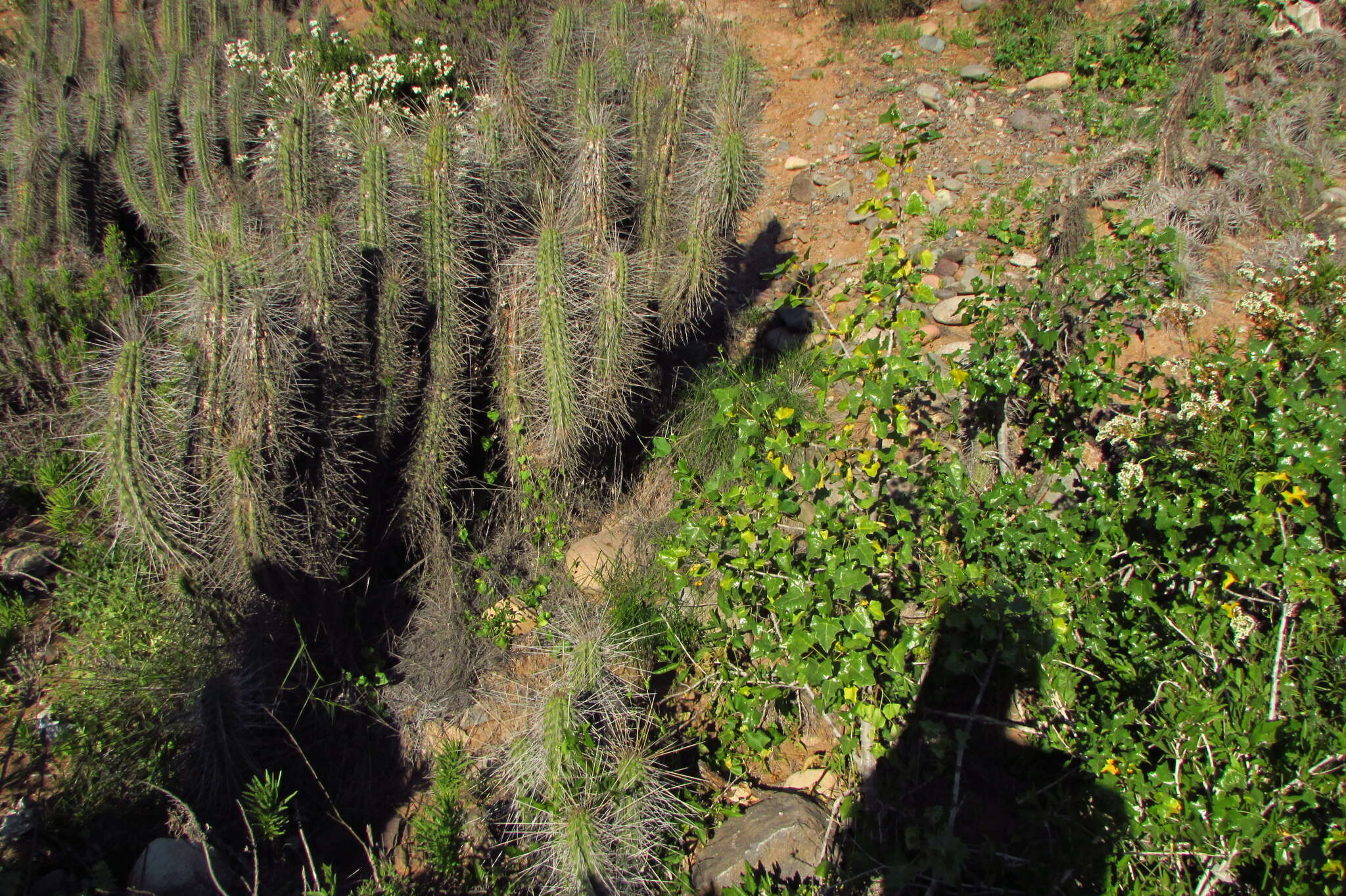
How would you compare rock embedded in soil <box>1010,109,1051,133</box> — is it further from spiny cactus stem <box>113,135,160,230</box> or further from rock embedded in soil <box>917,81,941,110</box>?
spiny cactus stem <box>113,135,160,230</box>

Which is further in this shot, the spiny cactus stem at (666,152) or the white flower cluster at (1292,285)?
the spiny cactus stem at (666,152)

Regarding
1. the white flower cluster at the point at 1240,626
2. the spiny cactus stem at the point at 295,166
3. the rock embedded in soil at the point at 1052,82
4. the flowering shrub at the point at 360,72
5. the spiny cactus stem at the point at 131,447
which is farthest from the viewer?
the rock embedded in soil at the point at 1052,82

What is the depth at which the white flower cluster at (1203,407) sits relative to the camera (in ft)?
8.16

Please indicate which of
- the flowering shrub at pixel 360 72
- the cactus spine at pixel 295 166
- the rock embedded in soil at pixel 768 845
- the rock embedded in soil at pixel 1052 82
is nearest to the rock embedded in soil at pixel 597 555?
the rock embedded in soil at pixel 768 845

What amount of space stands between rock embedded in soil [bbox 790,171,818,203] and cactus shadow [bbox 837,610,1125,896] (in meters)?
3.62

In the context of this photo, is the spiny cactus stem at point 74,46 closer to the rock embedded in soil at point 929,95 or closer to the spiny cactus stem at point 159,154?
the spiny cactus stem at point 159,154

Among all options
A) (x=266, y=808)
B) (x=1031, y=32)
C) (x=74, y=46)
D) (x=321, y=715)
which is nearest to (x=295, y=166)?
(x=321, y=715)

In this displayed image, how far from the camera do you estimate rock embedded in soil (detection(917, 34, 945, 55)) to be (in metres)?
6.25

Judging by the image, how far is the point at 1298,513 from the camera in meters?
2.20

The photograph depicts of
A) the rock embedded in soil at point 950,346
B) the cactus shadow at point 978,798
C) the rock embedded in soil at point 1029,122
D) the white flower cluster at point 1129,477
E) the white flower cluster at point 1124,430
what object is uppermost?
the rock embedded in soil at point 1029,122

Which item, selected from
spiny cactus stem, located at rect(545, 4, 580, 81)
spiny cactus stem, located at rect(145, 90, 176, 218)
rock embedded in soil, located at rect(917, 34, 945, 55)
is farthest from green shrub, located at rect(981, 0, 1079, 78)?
spiny cactus stem, located at rect(145, 90, 176, 218)

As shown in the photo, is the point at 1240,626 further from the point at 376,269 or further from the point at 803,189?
the point at 803,189

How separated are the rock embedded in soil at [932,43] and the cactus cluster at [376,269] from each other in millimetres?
2815

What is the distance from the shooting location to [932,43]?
6.29m
